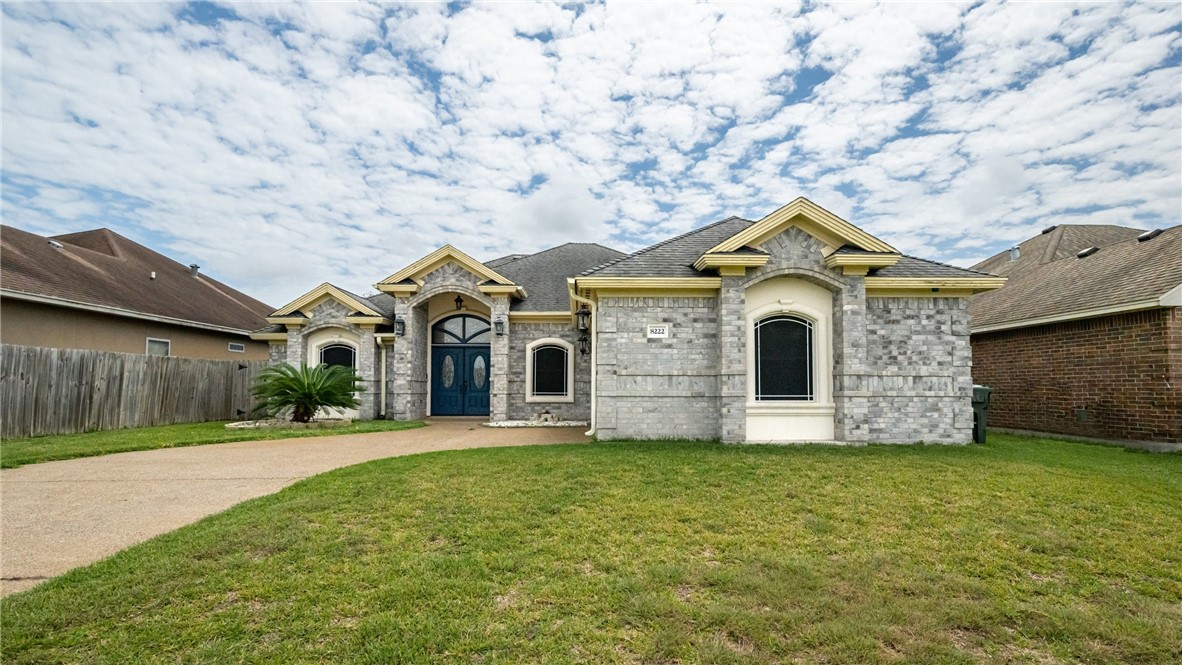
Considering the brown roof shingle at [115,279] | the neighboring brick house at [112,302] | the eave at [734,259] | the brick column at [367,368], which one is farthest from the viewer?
the brick column at [367,368]

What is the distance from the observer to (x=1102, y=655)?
9.27 ft

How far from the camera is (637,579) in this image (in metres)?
3.61

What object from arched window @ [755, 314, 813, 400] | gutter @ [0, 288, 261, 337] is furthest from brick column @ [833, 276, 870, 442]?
gutter @ [0, 288, 261, 337]

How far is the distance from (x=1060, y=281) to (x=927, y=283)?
649 centimetres

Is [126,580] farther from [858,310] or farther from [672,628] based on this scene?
[858,310]

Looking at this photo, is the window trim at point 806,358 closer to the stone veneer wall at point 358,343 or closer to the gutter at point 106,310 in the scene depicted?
the stone veneer wall at point 358,343

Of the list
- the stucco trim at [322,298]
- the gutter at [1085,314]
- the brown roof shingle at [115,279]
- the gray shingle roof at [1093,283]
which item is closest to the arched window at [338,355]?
the stucco trim at [322,298]

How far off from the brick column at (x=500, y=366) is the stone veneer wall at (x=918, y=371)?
314 inches

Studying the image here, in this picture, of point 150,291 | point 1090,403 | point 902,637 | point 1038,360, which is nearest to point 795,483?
point 902,637

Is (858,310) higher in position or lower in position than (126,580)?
higher

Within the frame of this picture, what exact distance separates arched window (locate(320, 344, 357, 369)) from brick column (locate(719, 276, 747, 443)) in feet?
34.4

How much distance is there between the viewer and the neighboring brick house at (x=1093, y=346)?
953cm

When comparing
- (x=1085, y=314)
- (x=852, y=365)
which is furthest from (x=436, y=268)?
(x=1085, y=314)

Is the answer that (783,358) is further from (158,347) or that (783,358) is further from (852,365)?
(158,347)
